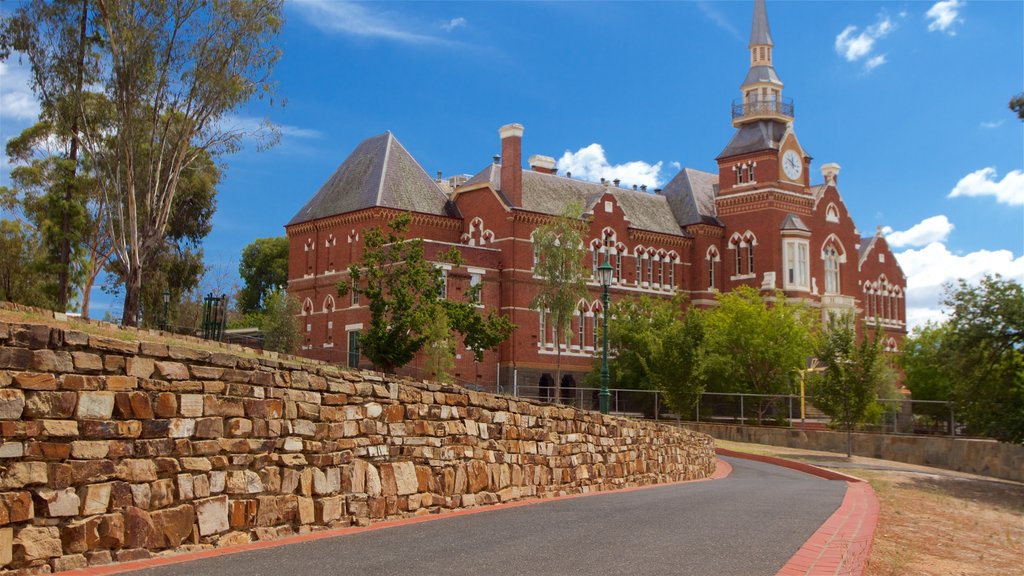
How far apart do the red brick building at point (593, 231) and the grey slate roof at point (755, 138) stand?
0.32 feet

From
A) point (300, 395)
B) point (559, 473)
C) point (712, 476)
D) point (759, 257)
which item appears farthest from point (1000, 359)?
point (759, 257)

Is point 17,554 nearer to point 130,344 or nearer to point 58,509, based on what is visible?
point 58,509

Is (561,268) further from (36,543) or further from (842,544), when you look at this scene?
(36,543)

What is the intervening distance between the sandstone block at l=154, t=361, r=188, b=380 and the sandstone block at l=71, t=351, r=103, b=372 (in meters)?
0.65

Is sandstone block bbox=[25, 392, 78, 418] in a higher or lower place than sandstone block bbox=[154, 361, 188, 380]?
lower

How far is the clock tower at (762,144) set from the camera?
66.8 meters

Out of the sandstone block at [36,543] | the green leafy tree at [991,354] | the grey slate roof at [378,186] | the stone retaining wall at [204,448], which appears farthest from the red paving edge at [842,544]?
the grey slate roof at [378,186]

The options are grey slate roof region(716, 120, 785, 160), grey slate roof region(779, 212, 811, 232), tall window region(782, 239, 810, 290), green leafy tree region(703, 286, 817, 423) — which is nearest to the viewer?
green leafy tree region(703, 286, 817, 423)

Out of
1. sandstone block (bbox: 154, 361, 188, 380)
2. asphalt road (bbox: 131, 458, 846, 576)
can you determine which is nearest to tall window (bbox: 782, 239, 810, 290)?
asphalt road (bbox: 131, 458, 846, 576)

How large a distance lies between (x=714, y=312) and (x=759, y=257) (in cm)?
935

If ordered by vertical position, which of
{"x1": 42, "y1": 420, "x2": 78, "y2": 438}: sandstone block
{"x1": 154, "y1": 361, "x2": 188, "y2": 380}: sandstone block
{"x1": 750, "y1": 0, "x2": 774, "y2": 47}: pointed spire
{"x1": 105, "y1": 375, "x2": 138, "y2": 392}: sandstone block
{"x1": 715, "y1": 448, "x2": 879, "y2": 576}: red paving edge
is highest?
{"x1": 750, "y1": 0, "x2": 774, "y2": 47}: pointed spire

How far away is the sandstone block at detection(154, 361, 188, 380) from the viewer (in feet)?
31.5

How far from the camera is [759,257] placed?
66.3 m

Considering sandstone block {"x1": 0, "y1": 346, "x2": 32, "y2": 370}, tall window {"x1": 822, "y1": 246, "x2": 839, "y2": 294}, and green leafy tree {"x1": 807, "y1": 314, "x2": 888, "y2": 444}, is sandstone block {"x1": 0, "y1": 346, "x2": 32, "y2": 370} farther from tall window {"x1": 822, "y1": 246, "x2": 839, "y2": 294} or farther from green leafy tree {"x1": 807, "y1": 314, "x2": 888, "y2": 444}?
tall window {"x1": 822, "y1": 246, "x2": 839, "y2": 294}
